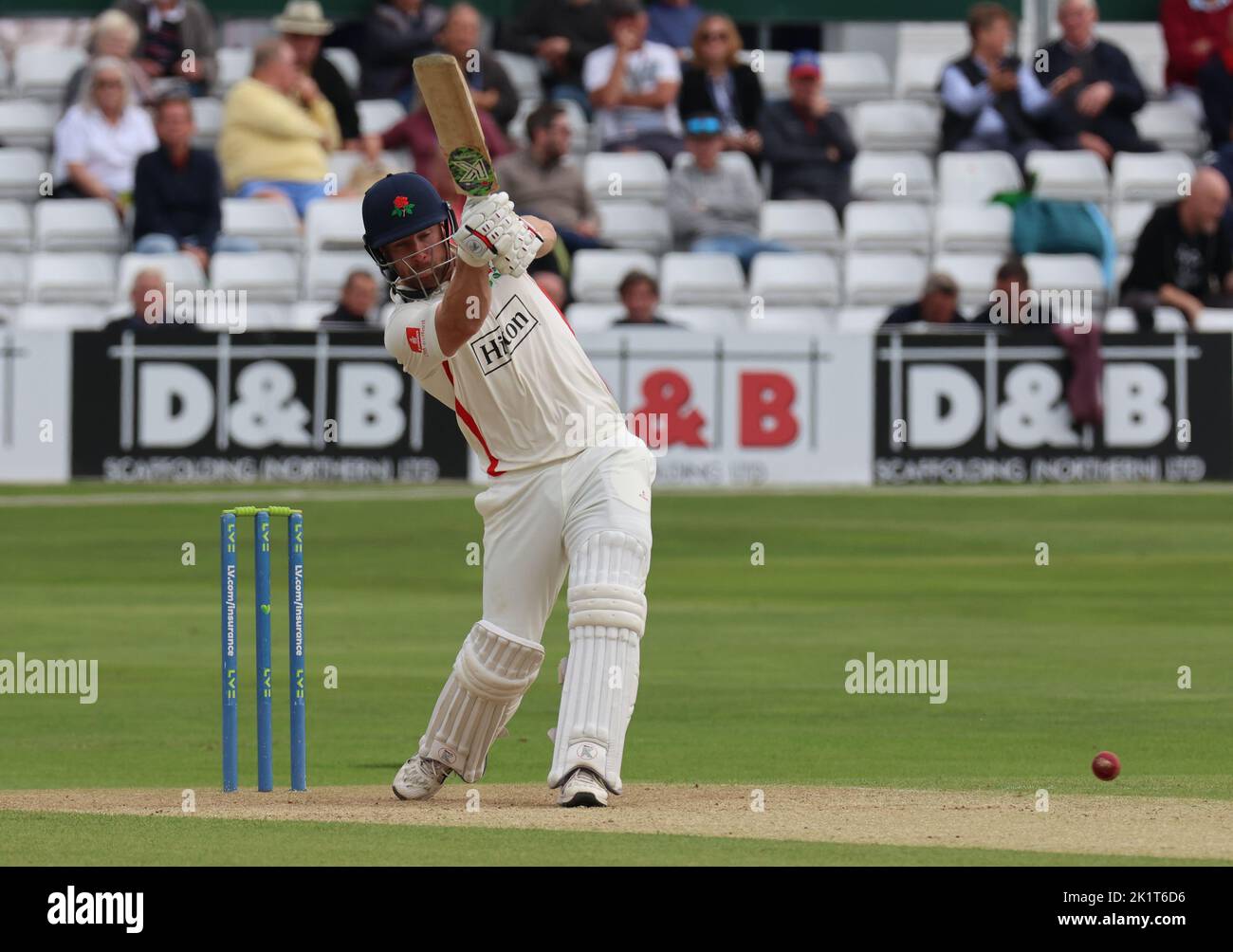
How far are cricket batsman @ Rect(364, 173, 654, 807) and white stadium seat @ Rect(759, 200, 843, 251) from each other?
545 inches

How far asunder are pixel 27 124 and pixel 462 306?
52.3 ft

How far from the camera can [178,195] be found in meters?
20.9

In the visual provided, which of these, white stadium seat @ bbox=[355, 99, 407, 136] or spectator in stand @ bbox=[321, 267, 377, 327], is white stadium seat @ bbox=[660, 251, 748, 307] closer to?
spectator in stand @ bbox=[321, 267, 377, 327]

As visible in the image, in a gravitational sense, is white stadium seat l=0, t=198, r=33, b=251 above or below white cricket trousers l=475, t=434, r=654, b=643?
above

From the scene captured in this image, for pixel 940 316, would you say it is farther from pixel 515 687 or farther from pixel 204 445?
pixel 515 687

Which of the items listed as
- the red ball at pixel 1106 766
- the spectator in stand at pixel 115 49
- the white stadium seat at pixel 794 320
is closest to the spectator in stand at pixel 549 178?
the white stadium seat at pixel 794 320

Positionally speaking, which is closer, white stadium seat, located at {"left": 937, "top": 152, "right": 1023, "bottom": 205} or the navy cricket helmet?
the navy cricket helmet

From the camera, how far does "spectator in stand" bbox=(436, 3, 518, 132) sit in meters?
21.6

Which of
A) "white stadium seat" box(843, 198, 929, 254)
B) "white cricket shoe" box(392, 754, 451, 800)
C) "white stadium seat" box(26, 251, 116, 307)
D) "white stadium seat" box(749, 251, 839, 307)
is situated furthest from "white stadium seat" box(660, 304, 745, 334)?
"white cricket shoe" box(392, 754, 451, 800)

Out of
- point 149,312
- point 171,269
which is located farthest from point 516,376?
point 171,269

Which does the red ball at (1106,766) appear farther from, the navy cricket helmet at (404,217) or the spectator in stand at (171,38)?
the spectator in stand at (171,38)

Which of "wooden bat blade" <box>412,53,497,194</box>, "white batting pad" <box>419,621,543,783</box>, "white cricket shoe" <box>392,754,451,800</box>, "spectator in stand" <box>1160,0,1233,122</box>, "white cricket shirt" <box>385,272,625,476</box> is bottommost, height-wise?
"white cricket shoe" <box>392,754,451,800</box>

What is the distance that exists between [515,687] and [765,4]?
1780 cm

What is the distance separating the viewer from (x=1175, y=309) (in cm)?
2088
